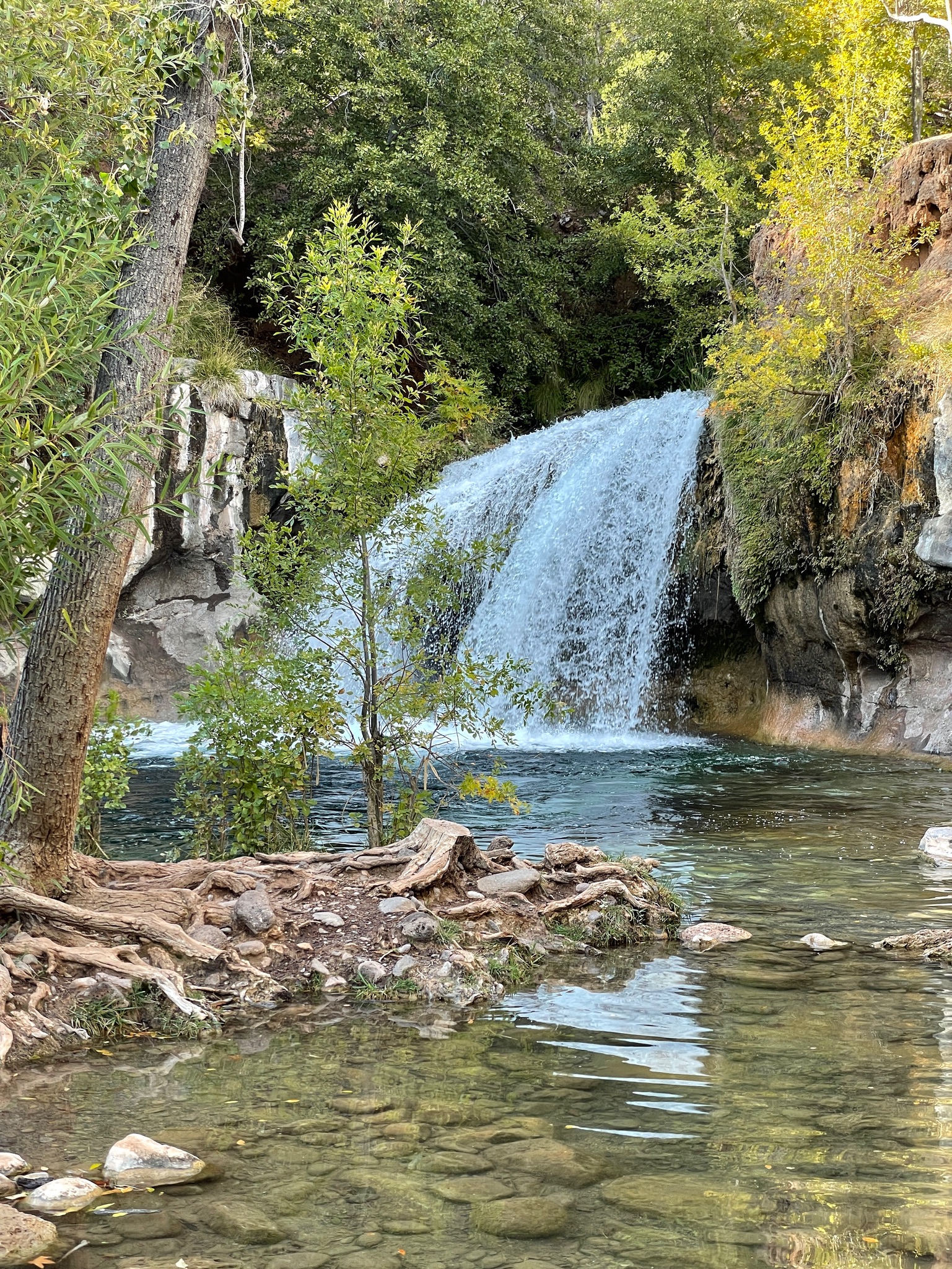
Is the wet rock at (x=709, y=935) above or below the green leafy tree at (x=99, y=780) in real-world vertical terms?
below

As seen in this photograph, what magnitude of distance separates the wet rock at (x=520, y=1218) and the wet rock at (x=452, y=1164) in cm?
21

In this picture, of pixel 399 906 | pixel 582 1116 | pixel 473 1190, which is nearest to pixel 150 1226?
pixel 473 1190

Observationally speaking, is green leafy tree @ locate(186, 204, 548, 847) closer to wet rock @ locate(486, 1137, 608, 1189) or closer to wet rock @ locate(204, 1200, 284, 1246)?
wet rock @ locate(486, 1137, 608, 1189)

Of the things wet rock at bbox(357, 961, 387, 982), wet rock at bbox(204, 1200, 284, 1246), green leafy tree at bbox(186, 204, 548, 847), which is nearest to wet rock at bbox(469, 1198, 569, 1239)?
wet rock at bbox(204, 1200, 284, 1246)

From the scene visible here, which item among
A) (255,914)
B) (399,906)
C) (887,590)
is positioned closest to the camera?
(255,914)

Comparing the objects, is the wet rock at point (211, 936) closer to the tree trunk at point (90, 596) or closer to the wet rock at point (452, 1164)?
the tree trunk at point (90, 596)

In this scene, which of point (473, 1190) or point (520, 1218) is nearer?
point (520, 1218)

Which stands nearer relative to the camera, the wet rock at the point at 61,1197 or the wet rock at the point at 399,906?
the wet rock at the point at 61,1197

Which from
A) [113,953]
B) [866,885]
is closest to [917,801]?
[866,885]

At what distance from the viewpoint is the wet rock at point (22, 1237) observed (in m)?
2.87

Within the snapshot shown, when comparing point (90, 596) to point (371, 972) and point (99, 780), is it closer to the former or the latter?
point (371, 972)

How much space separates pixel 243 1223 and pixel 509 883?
3.43m

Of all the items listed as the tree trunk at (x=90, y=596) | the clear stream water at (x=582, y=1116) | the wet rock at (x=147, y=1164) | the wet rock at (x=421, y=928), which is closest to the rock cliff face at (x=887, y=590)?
the clear stream water at (x=582, y=1116)

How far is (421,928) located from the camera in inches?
227
